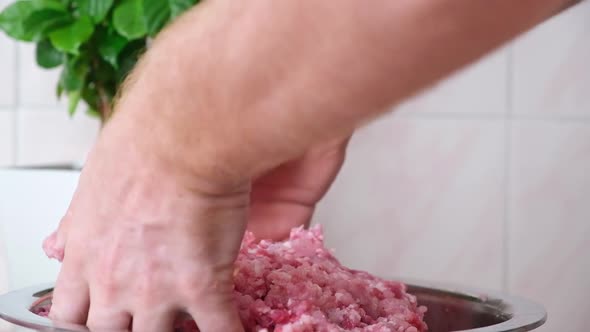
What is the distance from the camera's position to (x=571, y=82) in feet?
3.89

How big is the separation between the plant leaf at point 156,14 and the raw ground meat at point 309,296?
0.38 m

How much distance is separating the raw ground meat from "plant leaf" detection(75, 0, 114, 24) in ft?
1.48

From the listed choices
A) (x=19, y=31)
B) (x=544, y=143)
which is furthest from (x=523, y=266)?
(x=19, y=31)

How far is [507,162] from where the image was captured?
121 centimetres

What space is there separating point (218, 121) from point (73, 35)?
0.60m

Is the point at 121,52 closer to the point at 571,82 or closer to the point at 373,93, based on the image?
the point at 571,82

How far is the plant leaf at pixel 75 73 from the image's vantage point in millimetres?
1025

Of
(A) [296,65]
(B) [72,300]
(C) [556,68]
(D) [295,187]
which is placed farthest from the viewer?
(C) [556,68]

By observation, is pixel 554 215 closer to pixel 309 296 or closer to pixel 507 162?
pixel 507 162

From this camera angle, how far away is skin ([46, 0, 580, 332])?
378mm

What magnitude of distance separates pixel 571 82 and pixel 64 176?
25.6 inches

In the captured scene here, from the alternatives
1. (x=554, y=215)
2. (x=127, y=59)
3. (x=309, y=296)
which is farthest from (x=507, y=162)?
(x=309, y=296)

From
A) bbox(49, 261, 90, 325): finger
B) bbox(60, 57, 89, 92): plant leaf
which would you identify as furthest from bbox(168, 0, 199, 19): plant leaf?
bbox(49, 261, 90, 325): finger

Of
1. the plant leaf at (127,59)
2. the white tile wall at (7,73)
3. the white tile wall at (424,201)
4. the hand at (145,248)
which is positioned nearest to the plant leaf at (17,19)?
the plant leaf at (127,59)
